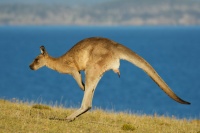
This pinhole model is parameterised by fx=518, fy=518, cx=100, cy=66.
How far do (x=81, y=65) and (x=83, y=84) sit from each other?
21.0 inches

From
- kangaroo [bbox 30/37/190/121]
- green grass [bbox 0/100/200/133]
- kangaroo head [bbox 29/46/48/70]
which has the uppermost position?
kangaroo head [bbox 29/46/48/70]

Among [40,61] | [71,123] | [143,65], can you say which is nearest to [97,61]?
[143,65]

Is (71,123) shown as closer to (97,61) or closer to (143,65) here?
(97,61)

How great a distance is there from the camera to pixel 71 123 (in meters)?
13.4

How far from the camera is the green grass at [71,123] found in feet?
40.5

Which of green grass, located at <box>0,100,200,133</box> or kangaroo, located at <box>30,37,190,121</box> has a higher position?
kangaroo, located at <box>30,37,190,121</box>

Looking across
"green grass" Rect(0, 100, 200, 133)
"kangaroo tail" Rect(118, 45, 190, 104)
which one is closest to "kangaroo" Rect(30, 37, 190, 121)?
"kangaroo tail" Rect(118, 45, 190, 104)

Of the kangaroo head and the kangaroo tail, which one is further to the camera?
the kangaroo head

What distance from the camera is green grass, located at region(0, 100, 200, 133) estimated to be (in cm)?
1234

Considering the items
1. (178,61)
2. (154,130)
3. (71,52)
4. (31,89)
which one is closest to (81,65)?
(71,52)

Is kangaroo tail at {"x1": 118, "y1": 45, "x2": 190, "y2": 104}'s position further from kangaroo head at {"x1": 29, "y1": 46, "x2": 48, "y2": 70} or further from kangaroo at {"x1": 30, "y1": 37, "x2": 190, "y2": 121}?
kangaroo head at {"x1": 29, "y1": 46, "x2": 48, "y2": 70}

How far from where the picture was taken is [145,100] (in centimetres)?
8319

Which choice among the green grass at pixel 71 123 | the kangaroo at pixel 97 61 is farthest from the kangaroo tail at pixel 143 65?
the green grass at pixel 71 123

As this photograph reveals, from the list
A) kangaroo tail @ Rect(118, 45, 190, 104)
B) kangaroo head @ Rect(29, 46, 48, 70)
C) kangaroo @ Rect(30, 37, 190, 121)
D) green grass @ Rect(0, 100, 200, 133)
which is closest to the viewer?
green grass @ Rect(0, 100, 200, 133)
